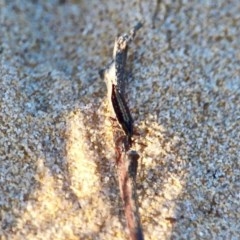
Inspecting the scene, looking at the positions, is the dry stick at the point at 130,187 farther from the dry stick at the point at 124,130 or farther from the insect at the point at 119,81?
the insect at the point at 119,81

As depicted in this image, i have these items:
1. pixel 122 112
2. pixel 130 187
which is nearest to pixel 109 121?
pixel 122 112

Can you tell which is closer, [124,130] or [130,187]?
[130,187]

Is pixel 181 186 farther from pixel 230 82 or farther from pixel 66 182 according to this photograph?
pixel 230 82

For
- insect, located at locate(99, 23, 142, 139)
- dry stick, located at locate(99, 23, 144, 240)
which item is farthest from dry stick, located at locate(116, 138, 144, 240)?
insect, located at locate(99, 23, 142, 139)

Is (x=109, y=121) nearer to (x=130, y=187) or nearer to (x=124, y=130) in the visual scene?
(x=124, y=130)

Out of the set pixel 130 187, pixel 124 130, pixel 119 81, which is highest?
pixel 119 81

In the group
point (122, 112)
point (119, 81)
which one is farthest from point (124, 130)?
point (119, 81)

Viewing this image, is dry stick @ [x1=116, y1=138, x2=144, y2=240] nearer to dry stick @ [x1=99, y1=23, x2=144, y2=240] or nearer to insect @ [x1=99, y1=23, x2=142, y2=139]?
dry stick @ [x1=99, y1=23, x2=144, y2=240]

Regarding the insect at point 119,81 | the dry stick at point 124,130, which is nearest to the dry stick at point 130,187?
the dry stick at point 124,130

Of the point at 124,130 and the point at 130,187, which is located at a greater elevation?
the point at 124,130
